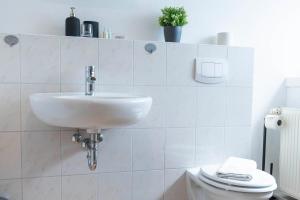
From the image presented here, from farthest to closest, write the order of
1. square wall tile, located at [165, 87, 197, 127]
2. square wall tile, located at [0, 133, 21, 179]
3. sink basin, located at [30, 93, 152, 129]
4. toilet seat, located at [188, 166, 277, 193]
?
square wall tile, located at [165, 87, 197, 127] < square wall tile, located at [0, 133, 21, 179] < toilet seat, located at [188, 166, 277, 193] < sink basin, located at [30, 93, 152, 129]

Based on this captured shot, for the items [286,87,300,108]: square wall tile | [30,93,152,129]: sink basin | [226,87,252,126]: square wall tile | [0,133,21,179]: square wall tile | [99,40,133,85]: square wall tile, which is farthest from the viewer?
[286,87,300,108]: square wall tile

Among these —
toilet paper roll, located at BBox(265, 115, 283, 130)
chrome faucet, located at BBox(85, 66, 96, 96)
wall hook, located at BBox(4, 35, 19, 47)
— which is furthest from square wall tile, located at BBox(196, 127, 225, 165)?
wall hook, located at BBox(4, 35, 19, 47)

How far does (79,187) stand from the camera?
1.40 metres

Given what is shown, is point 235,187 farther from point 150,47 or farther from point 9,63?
point 9,63

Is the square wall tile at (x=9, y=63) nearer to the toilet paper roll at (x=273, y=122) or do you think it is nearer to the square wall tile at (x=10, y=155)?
the square wall tile at (x=10, y=155)

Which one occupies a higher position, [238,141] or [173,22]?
[173,22]

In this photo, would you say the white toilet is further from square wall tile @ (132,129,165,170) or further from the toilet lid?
square wall tile @ (132,129,165,170)

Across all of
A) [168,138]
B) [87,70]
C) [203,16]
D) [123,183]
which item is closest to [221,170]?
[168,138]

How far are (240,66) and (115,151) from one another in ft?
3.00

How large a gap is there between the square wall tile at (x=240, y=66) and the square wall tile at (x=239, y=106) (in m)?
0.04

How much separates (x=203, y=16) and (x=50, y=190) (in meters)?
1.35

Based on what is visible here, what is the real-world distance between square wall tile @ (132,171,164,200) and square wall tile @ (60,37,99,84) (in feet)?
2.04

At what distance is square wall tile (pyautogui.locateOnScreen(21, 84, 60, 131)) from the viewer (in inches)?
51.4

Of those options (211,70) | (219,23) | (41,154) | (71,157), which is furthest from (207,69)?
Answer: (41,154)
